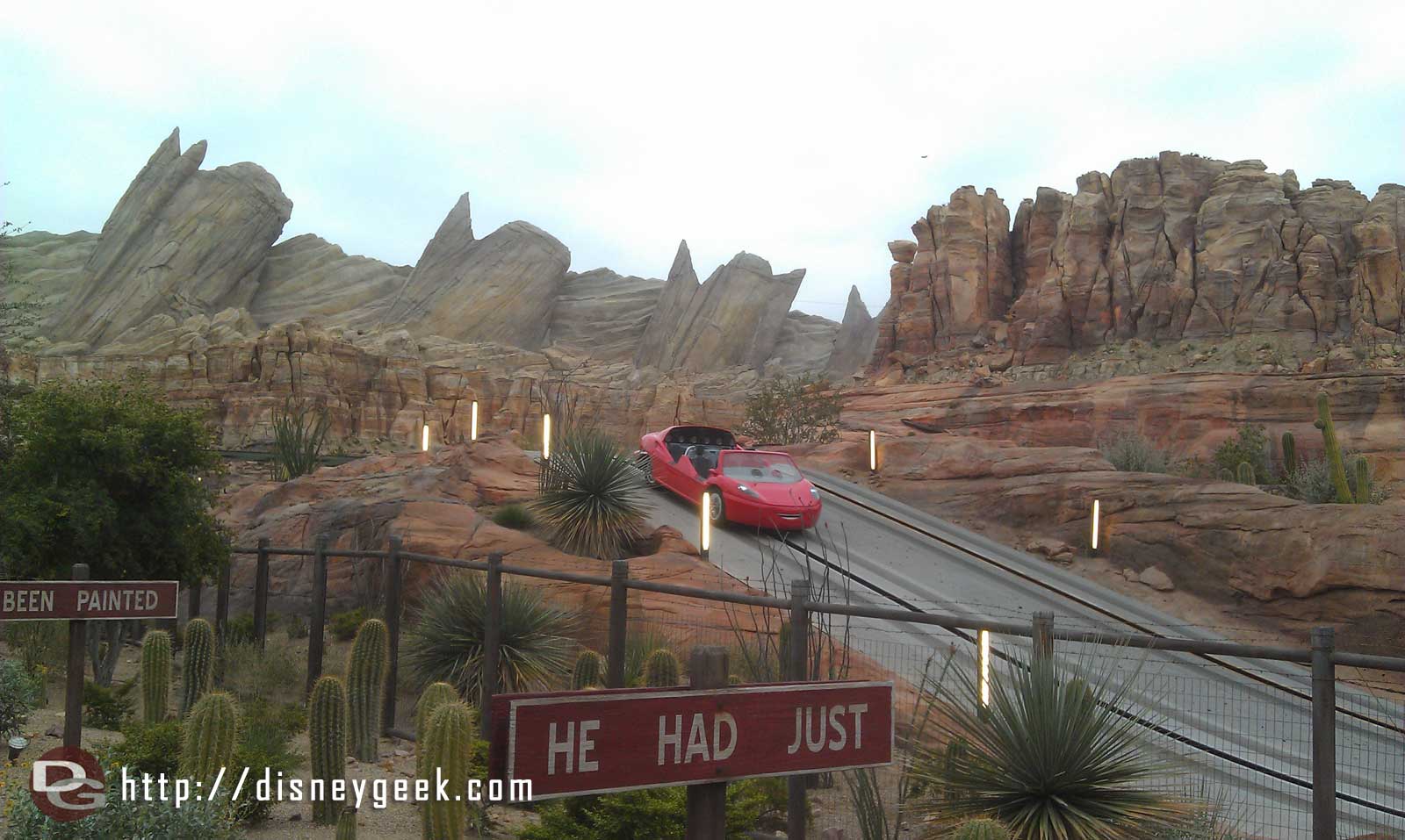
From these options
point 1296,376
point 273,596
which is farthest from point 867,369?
point 273,596

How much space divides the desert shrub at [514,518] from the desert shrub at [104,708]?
280 inches

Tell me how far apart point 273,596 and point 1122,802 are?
53.5 feet

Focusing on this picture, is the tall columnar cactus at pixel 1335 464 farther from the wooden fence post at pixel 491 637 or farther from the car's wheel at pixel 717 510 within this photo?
the wooden fence post at pixel 491 637

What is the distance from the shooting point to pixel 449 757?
643cm

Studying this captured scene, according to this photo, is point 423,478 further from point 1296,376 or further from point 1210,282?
point 1210,282

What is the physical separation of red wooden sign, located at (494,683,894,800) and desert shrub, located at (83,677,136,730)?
10394 mm

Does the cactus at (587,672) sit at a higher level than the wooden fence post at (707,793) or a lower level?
lower

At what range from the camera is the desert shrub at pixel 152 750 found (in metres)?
8.00

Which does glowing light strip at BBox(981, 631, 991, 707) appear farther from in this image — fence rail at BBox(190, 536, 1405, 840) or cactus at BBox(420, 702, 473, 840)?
cactus at BBox(420, 702, 473, 840)

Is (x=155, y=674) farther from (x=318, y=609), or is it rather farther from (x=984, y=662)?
(x=984, y=662)

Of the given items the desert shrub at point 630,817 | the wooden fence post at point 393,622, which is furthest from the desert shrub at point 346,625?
the desert shrub at point 630,817

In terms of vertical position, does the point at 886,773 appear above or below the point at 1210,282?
below

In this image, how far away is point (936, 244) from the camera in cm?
7450

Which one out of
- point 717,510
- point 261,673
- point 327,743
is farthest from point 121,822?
point 717,510
